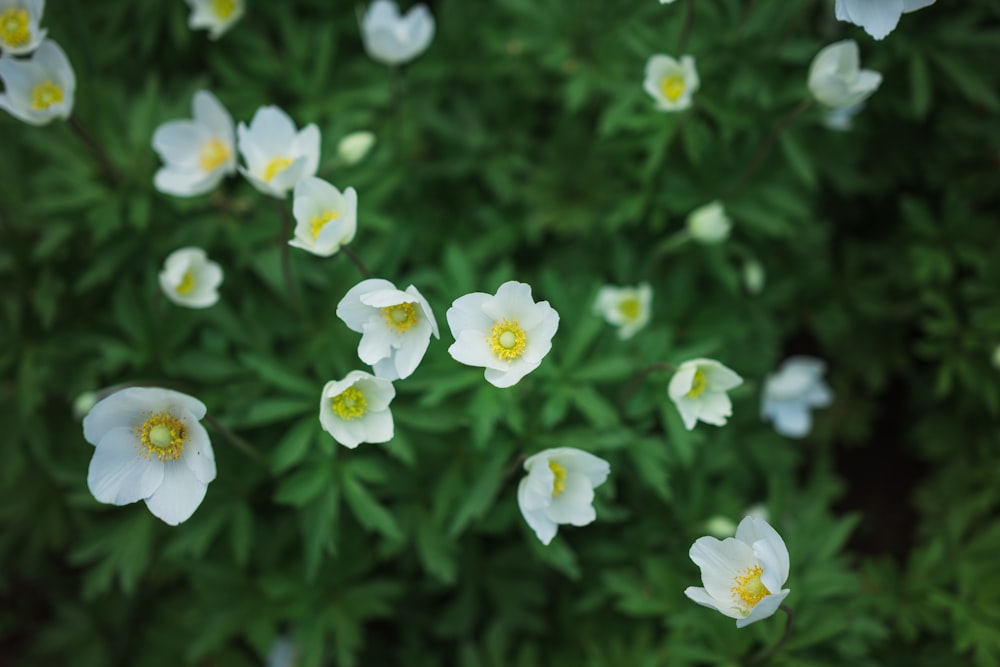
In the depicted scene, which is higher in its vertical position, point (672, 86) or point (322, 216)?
point (672, 86)

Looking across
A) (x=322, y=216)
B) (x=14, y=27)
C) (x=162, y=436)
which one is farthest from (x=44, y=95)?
(x=162, y=436)

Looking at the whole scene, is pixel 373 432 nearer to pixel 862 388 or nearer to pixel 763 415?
pixel 763 415

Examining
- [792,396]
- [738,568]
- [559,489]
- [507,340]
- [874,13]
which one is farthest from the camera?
[792,396]

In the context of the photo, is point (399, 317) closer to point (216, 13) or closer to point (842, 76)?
point (842, 76)

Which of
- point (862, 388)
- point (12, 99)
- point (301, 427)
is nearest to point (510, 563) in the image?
point (301, 427)

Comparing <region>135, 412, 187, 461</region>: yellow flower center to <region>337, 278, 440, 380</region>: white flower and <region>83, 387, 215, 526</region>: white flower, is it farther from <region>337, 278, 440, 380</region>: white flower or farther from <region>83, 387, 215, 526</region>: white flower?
<region>337, 278, 440, 380</region>: white flower
